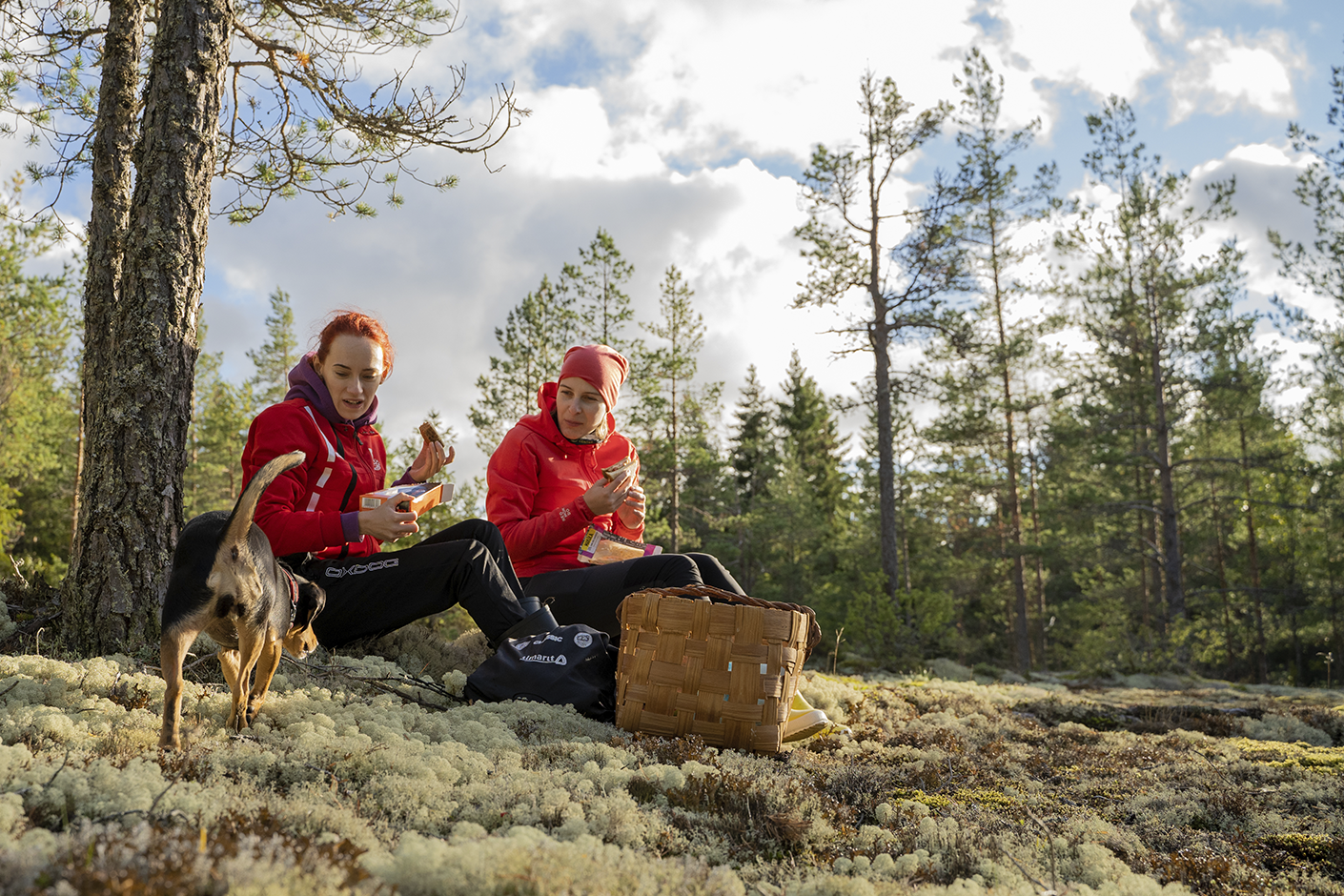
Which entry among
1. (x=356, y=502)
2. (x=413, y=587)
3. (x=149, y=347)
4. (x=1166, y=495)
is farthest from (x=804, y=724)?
(x=1166, y=495)

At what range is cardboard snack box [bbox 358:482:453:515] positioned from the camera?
3.38 metres

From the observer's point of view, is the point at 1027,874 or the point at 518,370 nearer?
the point at 1027,874

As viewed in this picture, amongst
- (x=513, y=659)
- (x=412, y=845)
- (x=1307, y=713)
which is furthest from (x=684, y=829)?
(x=1307, y=713)

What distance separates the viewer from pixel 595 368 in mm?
4617

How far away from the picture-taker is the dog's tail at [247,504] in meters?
2.27

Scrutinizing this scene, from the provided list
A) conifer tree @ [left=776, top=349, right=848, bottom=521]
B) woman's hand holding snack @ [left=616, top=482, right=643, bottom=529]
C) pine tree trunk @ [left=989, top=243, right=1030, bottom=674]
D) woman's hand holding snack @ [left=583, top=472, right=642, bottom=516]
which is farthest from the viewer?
conifer tree @ [left=776, top=349, right=848, bottom=521]

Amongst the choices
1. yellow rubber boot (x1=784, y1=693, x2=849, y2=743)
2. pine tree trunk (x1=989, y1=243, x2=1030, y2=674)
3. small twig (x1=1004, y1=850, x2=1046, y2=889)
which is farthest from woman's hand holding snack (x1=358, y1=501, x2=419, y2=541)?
pine tree trunk (x1=989, y1=243, x2=1030, y2=674)

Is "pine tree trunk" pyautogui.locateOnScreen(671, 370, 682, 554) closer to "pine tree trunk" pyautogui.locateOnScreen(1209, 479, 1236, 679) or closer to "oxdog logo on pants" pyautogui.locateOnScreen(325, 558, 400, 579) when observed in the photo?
"pine tree trunk" pyautogui.locateOnScreen(1209, 479, 1236, 679)

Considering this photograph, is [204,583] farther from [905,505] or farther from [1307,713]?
[905,505]

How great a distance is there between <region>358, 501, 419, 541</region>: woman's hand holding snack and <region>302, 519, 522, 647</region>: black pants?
1.17 feet

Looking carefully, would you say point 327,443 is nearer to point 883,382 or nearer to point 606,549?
point 606,549

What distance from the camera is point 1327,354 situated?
1573 centimetres

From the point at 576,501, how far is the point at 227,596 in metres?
2.13

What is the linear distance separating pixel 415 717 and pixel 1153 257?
19.0 meters
